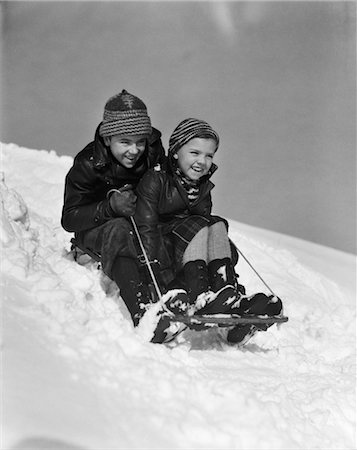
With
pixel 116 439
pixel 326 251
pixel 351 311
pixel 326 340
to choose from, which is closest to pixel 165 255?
pixel 116 439

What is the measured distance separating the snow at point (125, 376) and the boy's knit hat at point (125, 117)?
0.75 m

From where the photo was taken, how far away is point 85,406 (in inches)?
81.7

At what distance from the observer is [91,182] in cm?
349

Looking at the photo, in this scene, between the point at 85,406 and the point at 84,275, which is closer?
the point at 85,406

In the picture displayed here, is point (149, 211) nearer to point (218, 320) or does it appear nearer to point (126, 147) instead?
point (126, 147)

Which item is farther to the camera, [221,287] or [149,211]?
[149,211]

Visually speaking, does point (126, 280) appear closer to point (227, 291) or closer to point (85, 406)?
point (227, 291)

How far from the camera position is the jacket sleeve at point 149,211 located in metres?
3.19

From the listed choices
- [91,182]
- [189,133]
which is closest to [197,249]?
[189,133]

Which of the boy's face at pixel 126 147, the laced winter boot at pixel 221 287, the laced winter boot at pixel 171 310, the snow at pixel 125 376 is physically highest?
the boy's face at pixel 126 147

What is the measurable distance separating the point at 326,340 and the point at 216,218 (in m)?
1.66

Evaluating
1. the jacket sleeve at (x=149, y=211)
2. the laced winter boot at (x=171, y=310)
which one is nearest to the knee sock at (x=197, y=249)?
the jacket sleeve at (x=149, y=211)

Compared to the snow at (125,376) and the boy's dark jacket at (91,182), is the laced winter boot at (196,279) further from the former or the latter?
the boy's dark jacket at (91,182)

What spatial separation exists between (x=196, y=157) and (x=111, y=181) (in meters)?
0.54
